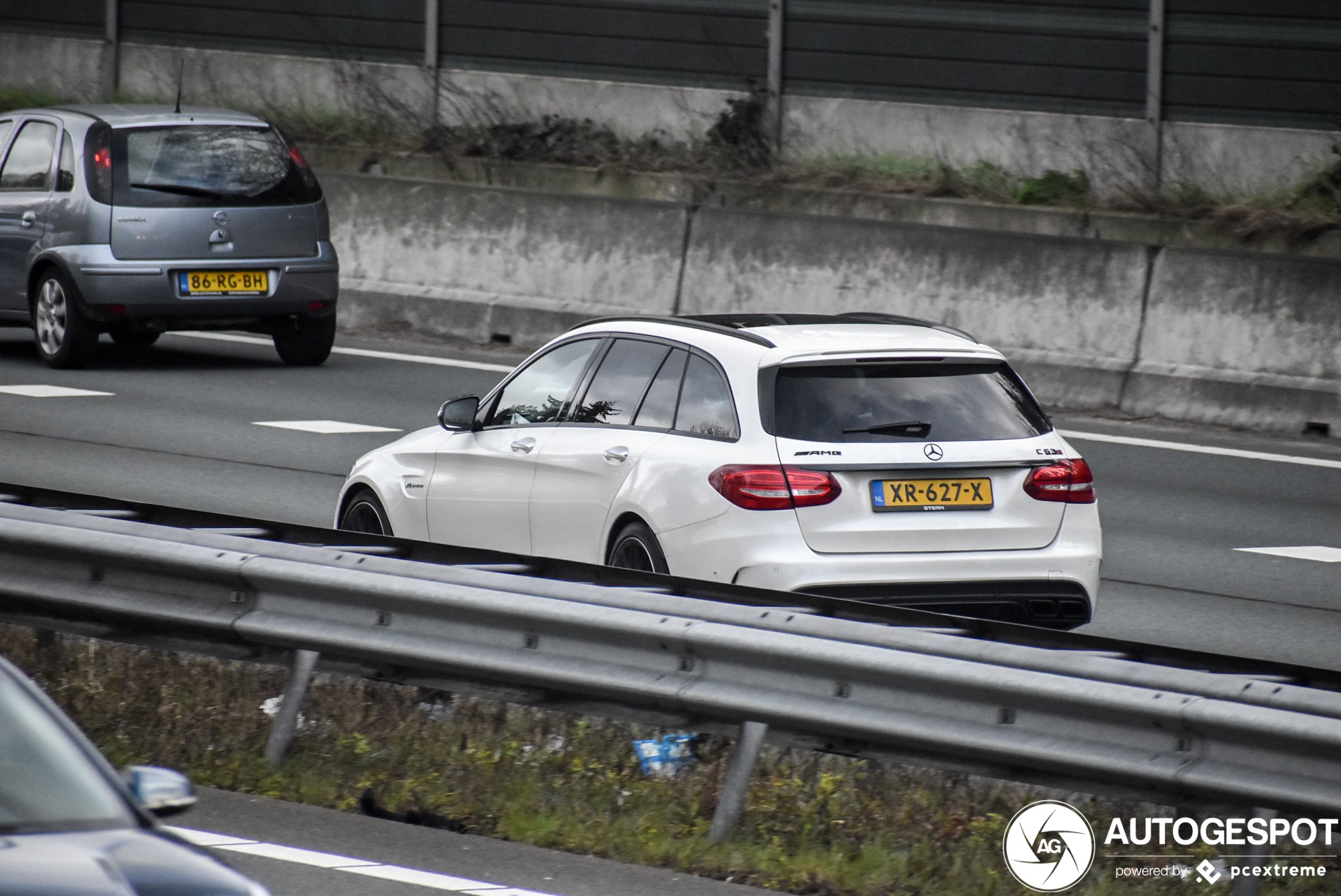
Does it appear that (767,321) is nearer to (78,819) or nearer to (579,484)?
(579,484)

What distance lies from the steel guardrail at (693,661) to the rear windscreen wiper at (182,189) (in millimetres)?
9494

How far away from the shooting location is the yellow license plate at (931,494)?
796cm

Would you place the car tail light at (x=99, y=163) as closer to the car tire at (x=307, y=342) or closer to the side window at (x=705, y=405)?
the car tire at (x=307, y=342)

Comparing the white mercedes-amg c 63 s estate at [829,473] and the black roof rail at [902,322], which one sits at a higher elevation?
the black roof rail at [902,322]

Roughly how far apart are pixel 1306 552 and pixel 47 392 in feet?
29.4

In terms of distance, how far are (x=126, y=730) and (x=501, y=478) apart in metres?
2.41

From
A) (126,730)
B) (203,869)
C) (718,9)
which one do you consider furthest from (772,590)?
(718,9)

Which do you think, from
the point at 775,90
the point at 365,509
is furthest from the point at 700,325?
the point at 775,90

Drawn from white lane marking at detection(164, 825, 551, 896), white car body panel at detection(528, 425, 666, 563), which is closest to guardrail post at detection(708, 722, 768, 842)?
white lane marking at detection(164, 825, 551, 896)

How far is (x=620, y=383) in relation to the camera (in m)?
8.84

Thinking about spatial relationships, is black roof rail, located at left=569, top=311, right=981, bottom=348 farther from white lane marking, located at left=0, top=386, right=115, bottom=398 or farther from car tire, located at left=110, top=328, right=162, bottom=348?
car tire, located at left=110, top=328, right=162, bottom=348

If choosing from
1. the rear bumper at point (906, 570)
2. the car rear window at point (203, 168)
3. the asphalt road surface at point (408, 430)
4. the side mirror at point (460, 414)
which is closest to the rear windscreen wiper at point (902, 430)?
the rear bumper at point (906, 570)

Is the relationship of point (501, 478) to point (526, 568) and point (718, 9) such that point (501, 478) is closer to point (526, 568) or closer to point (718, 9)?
point (526, 568)

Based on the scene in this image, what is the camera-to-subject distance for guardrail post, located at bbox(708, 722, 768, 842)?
6.14 meters
